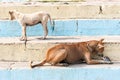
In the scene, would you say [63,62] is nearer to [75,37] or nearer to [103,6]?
[75,37]

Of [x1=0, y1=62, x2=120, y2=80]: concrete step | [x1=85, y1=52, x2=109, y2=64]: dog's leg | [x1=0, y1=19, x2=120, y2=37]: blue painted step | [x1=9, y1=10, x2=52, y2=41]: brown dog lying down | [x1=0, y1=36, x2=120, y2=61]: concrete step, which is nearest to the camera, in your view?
[x1=0, y1=62, x2=120, y2=80]: concrete step

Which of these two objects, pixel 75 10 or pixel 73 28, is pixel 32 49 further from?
pixel 75 10

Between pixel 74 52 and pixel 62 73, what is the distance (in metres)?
0.46

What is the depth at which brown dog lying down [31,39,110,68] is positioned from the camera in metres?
6.67

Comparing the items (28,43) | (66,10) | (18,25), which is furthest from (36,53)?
(66,10)

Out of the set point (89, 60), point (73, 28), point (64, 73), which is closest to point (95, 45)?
point (89, 60)

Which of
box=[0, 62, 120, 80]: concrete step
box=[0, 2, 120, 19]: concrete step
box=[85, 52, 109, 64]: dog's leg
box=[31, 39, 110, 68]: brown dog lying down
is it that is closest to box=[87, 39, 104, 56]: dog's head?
box=[31, 39, 110, 68]: brown dog lying down

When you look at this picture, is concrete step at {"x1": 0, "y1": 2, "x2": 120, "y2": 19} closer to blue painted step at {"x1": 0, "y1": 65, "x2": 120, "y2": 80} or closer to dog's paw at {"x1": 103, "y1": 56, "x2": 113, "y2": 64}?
dog's paw at {"x1": 103, "y1": 56, "x2": 113, "y2": 64}

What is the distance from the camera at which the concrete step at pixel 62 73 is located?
6.51m

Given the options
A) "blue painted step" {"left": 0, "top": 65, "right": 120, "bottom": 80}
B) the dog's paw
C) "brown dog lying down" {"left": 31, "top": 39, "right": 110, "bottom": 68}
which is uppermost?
"brown dog lying down" {"left": 31, "top": 39, "right": 110, "bottom": 68}

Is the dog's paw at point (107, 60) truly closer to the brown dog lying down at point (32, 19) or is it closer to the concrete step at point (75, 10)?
the brown dog lying down at point (32, 19)

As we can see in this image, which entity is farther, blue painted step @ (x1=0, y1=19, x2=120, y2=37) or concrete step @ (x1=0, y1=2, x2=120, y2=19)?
concrete step @ (x1=0, y1=2, x2=120, y2=19)

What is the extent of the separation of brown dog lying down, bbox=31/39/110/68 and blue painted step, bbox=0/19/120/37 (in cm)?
125

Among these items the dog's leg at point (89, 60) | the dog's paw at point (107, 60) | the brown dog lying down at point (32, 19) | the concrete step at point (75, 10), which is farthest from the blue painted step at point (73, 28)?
the dog's leg at point (89, 60)
